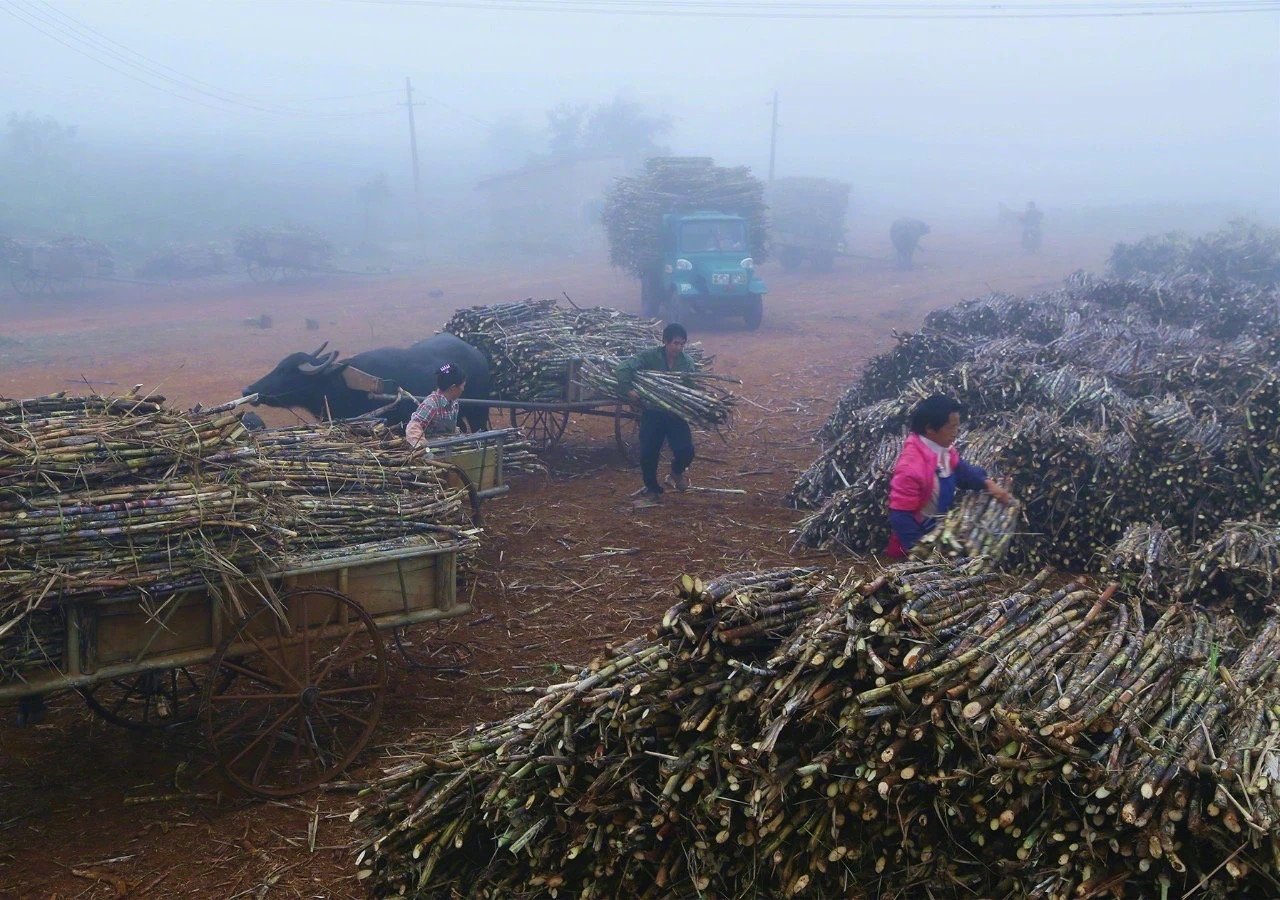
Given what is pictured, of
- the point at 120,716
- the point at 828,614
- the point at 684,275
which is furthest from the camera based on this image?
the point at 684,275

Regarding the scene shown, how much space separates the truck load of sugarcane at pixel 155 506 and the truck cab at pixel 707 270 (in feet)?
50.1

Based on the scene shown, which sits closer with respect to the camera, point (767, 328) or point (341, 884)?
point (341, 884)

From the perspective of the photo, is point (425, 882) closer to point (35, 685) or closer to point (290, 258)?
point (35, 685)

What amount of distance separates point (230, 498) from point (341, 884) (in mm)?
1855

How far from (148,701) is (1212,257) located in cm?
2389

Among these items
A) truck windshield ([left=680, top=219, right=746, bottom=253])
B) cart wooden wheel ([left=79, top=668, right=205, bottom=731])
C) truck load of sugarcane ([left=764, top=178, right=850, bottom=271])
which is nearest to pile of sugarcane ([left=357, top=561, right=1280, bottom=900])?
cart wooden wheel ([left=79, top=668, right=205, bottom=731])

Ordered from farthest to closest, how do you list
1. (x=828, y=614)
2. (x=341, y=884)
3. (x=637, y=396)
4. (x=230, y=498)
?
(x=637, y=396) → (x=230, y=498) → (x=341, y=884) → (x=828, y=614)

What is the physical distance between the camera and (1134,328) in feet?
46.7

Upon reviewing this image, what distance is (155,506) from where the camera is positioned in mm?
4633

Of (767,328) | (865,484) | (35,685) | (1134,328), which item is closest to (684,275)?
(767,328)

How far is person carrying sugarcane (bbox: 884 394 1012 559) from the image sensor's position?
561 centimetres

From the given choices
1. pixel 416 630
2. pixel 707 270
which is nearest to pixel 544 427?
pixel 416 630

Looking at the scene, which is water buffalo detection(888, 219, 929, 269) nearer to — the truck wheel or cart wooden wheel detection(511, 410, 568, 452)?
the truck wheel

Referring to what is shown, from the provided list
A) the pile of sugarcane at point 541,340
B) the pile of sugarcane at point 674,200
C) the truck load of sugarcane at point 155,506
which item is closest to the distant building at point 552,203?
the pile of sugarcane at point 674,200
